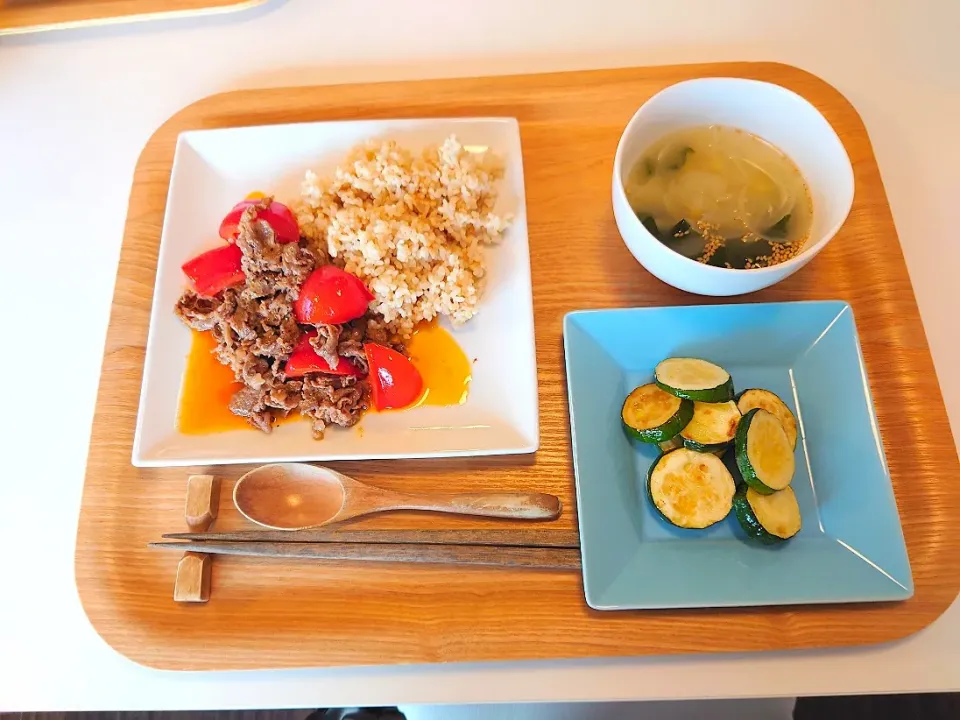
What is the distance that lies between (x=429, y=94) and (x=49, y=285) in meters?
0.99

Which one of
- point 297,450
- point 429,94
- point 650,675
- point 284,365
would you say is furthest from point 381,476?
point 429,94

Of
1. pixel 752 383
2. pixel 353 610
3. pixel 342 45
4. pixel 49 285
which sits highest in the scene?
pixel 342 45

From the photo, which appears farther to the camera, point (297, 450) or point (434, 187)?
point (434, 187)

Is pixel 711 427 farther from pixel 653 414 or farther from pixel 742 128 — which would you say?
pixel 742 128

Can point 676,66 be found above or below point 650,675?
above

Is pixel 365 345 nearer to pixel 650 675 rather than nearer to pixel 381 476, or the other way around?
Answer: pixel 381 476

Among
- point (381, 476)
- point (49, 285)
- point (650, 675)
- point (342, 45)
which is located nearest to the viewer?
point (650, 675)

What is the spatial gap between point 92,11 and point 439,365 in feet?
4.33

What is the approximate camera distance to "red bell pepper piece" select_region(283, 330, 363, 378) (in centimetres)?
125

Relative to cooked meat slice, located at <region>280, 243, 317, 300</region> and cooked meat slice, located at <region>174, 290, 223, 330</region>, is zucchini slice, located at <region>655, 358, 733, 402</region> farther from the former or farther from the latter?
cooked meat slice, located at <region>174, 290, 223, 330</region>

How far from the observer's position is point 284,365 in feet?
4.21

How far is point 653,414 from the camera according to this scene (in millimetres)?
1167

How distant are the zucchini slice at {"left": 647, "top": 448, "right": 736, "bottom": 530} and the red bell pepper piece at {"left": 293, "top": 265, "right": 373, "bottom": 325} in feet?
2.14

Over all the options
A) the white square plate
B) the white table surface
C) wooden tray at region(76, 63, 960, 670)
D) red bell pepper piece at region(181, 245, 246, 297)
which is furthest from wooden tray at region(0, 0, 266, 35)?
red bell pepper piece at region(181, 245, 246, 297)
